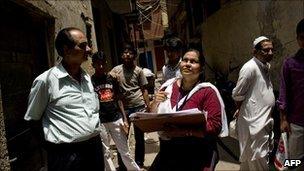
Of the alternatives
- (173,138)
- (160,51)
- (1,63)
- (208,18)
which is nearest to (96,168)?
(173,138)

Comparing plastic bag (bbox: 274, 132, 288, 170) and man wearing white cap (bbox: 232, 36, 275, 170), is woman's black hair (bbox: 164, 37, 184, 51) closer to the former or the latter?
man wearing white cap (bbox: 232, 36, 275, 170)

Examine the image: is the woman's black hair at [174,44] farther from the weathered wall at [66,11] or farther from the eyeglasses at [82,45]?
the eyeglasses at [82,45]

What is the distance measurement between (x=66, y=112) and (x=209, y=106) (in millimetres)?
1031

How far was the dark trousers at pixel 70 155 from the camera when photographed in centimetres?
272

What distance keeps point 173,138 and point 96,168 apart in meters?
0.67

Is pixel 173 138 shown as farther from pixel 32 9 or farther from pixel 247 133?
pixel 32 9

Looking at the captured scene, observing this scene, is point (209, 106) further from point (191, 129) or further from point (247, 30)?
point (247, 30)

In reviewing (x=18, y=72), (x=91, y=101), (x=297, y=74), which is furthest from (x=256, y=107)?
(x=18, y=72)

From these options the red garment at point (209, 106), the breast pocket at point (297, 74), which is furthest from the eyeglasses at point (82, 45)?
the breast pocket at point (297, 74)

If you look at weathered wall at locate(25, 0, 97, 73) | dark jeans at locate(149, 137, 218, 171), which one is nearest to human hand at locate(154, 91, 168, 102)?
dark jeans at locate(149, 137, 218, 171)

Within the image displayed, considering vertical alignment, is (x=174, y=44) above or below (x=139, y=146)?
above

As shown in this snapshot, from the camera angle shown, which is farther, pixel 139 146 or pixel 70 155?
pixel 139 146

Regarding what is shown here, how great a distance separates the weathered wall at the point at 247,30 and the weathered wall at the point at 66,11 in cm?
388

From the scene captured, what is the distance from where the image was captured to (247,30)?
9.44 metres
